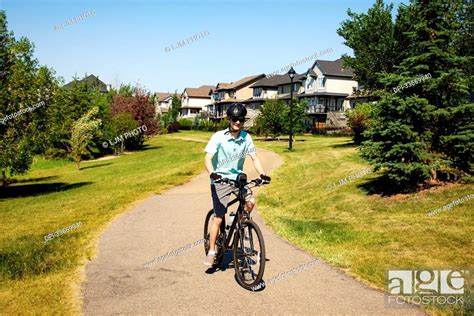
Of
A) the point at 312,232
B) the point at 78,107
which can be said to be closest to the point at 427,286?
the point at 312,232

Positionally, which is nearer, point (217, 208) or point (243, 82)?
point (217, 208)

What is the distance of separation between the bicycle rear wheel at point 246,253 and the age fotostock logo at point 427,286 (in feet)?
5.84

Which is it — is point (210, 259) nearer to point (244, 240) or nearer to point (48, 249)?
point (244, 240)

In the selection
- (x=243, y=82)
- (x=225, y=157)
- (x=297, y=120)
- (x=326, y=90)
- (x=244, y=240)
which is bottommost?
(x=244, y=240)

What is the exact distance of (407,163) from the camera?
10961 millimetres

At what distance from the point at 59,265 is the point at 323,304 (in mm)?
4241

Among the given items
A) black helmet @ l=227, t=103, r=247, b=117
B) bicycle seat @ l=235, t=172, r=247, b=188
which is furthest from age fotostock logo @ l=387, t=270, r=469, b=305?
black helmet @ l=227, t=103, r=247, b=117

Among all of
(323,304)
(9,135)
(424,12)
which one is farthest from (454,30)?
(9,135)

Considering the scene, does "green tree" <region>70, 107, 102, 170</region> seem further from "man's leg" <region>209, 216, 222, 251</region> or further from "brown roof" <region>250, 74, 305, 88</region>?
"brown roof" <region>250, 74, 305, 88</region>

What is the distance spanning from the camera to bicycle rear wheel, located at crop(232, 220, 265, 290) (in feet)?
16.9

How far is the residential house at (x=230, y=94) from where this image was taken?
8259 cm

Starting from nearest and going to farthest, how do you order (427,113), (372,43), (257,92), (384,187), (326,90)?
(427,113), (384,187), (372,43), (326,90), (257,92)

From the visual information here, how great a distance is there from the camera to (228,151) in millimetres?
5656

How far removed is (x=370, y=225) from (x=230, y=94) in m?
78.5
